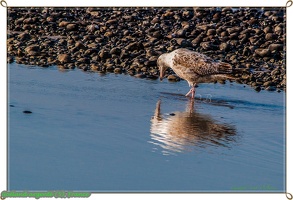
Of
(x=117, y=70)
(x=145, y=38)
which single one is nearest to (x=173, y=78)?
(x=117, y=70)

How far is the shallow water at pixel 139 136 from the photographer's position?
27.0 ft

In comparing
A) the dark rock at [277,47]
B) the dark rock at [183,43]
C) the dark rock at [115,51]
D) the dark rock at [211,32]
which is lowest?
the dark rock at [115,51]

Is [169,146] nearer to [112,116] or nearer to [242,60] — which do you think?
[112,116]

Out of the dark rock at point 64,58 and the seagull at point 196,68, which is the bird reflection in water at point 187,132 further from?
the dark rock at point 64,58

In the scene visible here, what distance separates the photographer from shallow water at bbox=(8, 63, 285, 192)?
27.0ft

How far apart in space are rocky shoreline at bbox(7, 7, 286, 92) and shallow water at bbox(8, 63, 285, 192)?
1107 millimetres

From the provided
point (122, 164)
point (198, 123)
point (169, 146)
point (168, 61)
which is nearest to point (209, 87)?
point (168, 61)

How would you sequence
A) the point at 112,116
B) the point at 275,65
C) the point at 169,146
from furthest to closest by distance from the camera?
1. the point at 275,65
2. the point at 112,116
3. the point at 169,146

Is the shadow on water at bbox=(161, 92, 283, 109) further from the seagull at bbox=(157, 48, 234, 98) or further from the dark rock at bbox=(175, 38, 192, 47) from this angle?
the dark rock at bbox=(175, 38, 192, 47)

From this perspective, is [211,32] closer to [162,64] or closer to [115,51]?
[115,51]

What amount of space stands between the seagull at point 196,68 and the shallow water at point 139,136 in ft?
1.01

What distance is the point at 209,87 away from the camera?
1416 centimetres

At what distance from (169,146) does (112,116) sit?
1738mm

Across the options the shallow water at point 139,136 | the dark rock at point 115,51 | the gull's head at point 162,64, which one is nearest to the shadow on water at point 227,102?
the shallow water at point 139,136
